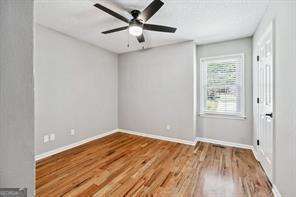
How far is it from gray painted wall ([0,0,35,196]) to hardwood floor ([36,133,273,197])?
1.71 m

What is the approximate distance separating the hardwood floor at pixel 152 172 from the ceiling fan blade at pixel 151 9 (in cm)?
238

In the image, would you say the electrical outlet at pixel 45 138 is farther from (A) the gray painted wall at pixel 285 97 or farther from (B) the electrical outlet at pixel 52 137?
(A) the gray painted wall at pixel 285 97

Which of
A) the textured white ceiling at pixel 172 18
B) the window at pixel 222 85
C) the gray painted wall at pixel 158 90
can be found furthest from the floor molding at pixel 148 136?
the textured white ceiling at pixel 172 18

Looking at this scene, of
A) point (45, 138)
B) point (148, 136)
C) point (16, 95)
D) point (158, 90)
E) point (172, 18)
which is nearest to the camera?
point (16, 95)

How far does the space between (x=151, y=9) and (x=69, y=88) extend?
251cm

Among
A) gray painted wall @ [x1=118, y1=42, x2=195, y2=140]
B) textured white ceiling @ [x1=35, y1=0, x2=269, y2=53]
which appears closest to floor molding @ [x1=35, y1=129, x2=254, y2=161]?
gray painted wall @ [x1=118, y1=42, x2=195, y2=140]

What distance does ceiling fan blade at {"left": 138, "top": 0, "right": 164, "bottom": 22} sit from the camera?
1.78 m

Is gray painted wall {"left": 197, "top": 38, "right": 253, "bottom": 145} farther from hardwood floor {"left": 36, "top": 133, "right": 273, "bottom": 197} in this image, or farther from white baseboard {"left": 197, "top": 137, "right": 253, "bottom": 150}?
hardwood floor {"left": 36, "top": 133, "right": 273, "bottom": 197}

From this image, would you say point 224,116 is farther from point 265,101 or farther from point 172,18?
point 172,18

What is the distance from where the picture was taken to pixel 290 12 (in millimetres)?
1455

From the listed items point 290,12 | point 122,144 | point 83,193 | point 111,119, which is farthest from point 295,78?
point 111,119

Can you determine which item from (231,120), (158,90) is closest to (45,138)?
(158,90)

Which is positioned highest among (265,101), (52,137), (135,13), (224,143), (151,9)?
(135,13)

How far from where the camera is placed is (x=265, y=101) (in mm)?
2365
